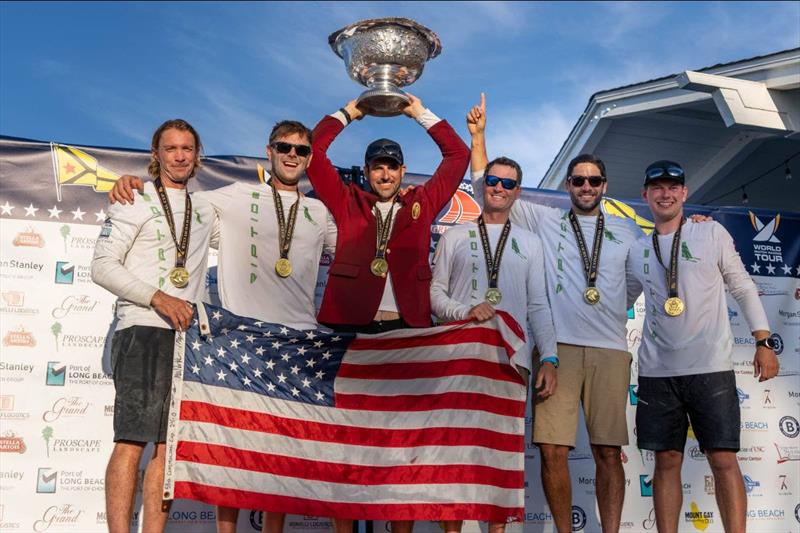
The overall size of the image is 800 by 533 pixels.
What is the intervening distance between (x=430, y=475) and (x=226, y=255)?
1.67 m

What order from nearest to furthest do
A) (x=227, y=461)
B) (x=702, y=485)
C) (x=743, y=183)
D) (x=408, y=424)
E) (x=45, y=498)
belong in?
(x=227, y=461) < (x=408, y=424) < (x=45, y=498) < (x=702, y=485) < (x=743, y=183)

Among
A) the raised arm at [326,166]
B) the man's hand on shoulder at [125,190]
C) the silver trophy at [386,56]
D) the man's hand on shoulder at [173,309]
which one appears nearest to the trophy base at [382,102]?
the silver trophy at [386,56]

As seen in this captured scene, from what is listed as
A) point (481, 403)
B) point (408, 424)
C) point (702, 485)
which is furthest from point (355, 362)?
point (702, 485)

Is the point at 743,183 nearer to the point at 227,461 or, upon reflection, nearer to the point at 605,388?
the point at 605,388

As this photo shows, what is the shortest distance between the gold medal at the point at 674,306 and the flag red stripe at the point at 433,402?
1.23m

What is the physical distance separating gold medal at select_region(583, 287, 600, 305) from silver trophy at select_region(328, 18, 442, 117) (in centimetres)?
166

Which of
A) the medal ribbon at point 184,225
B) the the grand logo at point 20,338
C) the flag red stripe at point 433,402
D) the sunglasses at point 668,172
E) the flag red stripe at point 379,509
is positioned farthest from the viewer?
the the grand logo at point 20,338

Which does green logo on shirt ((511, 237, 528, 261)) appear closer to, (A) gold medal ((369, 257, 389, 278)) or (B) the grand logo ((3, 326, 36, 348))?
(A) gold medal ((369, 257, 389, 278))

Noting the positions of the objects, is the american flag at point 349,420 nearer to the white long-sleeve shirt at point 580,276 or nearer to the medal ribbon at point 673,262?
the white long-sleeve shirt at point 580,276

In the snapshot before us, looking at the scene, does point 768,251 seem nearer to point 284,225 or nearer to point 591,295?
point 591,295

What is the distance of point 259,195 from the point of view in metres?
4.56

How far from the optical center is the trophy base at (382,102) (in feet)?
15.8

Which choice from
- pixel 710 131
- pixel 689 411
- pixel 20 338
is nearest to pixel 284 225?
pixel 20 338

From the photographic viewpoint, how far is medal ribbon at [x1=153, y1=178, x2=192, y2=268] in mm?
4047
